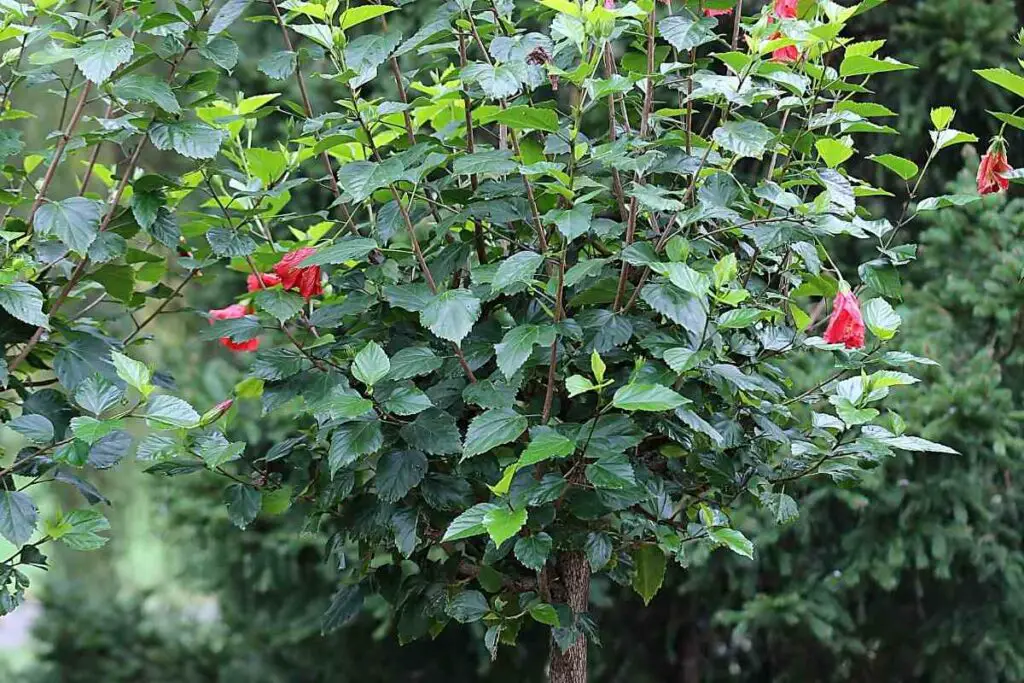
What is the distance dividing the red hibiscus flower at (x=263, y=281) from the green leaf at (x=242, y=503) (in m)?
0.29

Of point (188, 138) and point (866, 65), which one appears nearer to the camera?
point (866, 65)

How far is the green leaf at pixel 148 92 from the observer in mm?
1284

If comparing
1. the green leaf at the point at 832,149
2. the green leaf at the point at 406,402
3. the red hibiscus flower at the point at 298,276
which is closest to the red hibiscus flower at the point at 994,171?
the green leaf at the point at 832,149

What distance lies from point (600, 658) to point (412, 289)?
220 centimetres

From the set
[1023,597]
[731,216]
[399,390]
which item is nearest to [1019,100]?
[1023,597]

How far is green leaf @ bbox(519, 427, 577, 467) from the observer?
1073mm

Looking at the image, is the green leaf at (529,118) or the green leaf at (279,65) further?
the green leaf at (279,65)

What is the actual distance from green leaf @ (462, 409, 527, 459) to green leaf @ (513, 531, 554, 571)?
0.13 meters

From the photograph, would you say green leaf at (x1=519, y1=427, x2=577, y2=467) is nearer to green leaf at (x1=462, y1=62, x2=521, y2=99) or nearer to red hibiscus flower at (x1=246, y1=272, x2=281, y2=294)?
green leaf at (x1=462, y1=62, x2=521, y2=99)

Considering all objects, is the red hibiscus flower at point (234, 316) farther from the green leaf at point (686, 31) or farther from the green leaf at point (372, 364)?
the green leaf at point (686, 31)

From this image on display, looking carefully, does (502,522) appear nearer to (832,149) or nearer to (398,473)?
(398,473)

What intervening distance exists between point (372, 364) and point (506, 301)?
10.4 inches

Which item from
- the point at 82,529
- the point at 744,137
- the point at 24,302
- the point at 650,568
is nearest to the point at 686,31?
the point at 744,137

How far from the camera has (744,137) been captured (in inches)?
45.1
